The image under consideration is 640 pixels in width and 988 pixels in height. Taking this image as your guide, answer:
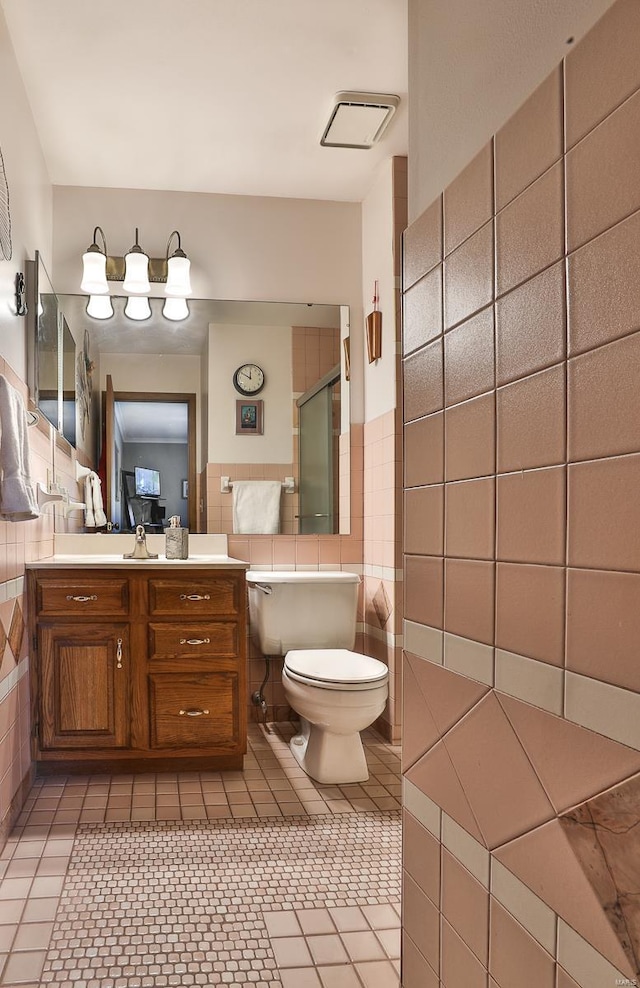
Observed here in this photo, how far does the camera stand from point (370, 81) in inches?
105

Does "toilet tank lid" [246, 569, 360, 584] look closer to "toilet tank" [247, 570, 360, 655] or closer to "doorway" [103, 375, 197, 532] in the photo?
"toilet tank" [247, 570, 360, 655]

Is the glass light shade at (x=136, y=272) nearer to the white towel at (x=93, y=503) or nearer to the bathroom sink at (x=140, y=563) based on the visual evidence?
the white towel at (x=93, y=503)

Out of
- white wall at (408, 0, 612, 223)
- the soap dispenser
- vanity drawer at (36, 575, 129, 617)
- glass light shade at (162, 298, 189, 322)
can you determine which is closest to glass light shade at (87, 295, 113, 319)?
glass light shade at (162, 298, 189, 322)

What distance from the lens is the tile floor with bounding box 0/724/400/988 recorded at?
1.67 metres

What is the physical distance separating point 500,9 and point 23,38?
189cm

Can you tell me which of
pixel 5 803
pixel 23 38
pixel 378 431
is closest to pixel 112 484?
Answer: pixel 378 431

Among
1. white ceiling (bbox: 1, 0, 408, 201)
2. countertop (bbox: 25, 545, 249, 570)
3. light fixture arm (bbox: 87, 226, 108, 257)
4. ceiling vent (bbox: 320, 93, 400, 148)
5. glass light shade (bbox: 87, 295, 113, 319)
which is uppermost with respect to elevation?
white ceiling (bbox: 1, 0, 408, 201)

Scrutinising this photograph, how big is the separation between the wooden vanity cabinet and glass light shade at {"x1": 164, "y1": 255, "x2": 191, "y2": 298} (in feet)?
4.36

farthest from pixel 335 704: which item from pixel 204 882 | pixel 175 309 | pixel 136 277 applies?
pixel 136 277

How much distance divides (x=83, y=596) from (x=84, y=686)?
1.08 ft

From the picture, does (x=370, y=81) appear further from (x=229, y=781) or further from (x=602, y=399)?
(x=229, y=781)

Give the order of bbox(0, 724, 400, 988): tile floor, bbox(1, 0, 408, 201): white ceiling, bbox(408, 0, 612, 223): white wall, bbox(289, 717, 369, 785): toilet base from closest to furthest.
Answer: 1. bbox(408, 0, 612, 223): white wall
2. bbox(0, 724, 400, 988): tile floor
3. bbox(1, 0, 408, 201): white ceiling
4. bbox(289, 717, 369, 785): toilet base

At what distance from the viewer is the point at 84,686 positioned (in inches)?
112

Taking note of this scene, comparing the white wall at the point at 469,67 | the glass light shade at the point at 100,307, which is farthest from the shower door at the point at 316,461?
the white wall at the point at 469,67
